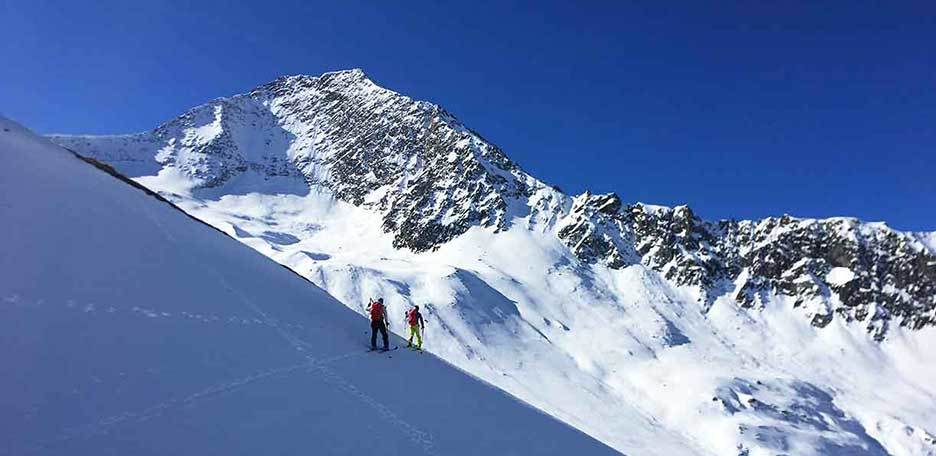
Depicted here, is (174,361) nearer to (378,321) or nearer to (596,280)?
→ (378,321)

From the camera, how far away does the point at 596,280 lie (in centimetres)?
12244

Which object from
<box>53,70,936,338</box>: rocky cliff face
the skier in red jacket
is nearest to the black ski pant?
the skier in red jacket

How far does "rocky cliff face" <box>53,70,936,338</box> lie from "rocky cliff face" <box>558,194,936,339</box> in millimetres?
301

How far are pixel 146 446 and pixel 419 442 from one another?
17.7 ft

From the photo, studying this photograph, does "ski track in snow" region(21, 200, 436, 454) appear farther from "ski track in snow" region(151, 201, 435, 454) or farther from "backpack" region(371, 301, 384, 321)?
"backpack" region(371, 301, 384, 321)

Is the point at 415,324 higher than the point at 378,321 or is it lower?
higher

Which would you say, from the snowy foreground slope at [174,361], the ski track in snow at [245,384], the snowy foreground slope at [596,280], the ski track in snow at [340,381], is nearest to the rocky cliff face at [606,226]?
the snowy foreground slope at [596,280]

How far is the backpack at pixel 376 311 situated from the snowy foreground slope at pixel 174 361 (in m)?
1.00

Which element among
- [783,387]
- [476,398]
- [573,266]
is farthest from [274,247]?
[476,398]

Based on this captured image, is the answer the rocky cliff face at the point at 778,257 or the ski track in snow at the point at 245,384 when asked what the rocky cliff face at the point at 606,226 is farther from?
the ski track in snow at the point at 245,384

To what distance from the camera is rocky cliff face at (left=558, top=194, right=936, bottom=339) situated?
13350 centimetres

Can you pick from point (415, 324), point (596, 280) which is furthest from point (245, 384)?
point (596, 280)

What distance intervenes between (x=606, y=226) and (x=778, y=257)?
1779 inches

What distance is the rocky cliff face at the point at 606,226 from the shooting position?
5320 inches
